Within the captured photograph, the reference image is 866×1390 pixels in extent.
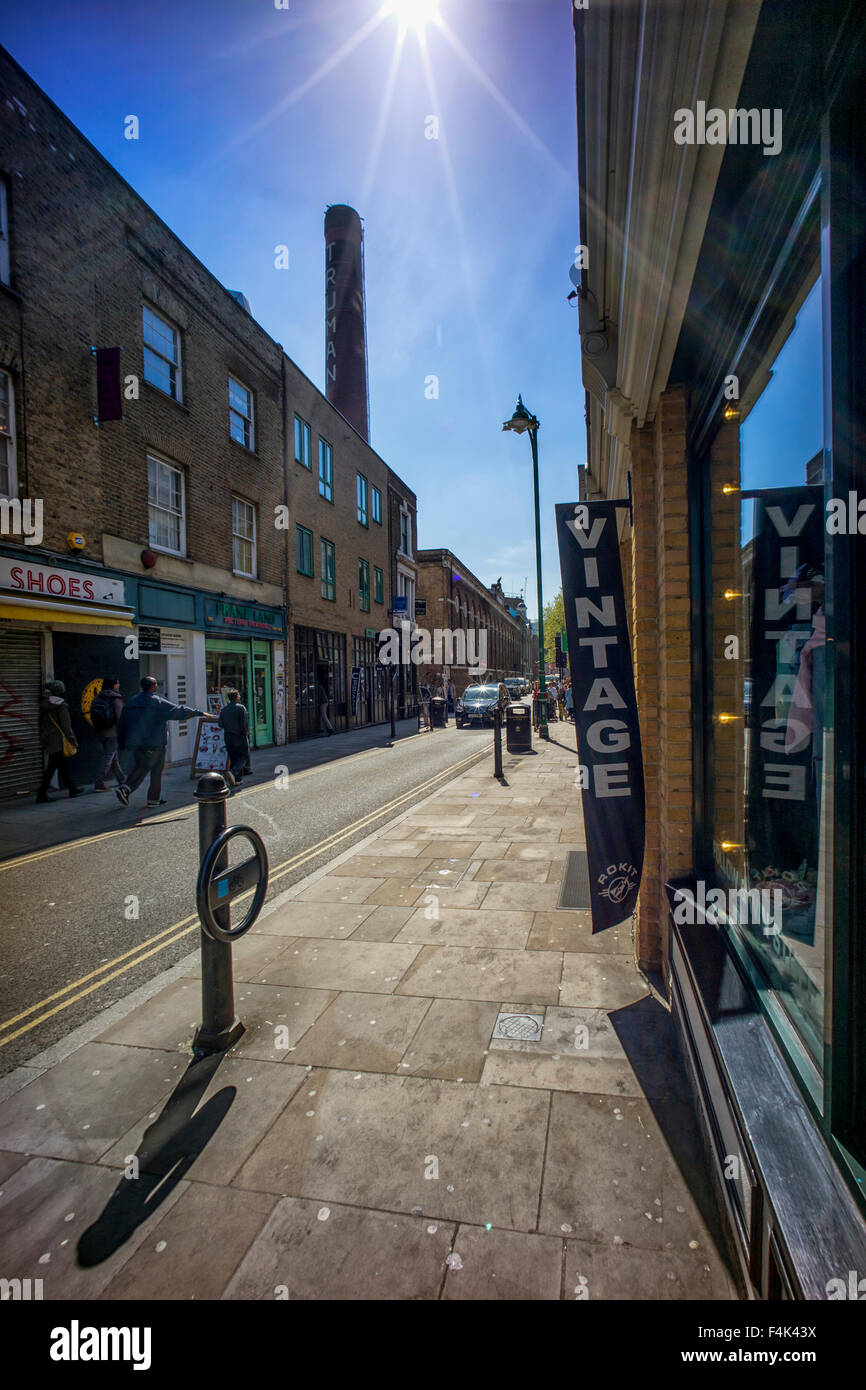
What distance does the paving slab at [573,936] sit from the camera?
4160mm

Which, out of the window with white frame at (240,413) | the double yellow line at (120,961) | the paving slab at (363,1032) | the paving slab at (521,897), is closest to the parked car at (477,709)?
the window with white frame at (240,413)

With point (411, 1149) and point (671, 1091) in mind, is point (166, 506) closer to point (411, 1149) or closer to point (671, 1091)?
point (411, 1149)

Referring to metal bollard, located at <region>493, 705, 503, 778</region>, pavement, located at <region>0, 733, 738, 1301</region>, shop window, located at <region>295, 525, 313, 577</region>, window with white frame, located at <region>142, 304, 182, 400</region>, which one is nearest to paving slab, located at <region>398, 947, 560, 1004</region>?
pavement, located at <region>0, 733, 738, 1301</region>

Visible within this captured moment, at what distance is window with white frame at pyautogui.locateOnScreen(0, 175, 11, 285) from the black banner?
38.5 ft

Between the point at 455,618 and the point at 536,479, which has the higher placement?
the point at 536,479

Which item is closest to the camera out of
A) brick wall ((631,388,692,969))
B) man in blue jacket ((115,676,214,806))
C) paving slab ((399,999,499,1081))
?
paving slab ((399,999,499,1081))

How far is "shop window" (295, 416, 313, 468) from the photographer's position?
21375 millimetres

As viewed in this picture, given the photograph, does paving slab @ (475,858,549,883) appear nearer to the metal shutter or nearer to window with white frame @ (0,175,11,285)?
the metal shutter

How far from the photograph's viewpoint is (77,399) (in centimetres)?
1156

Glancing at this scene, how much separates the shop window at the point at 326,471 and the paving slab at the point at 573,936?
21.3 metres

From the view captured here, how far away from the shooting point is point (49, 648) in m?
11.1

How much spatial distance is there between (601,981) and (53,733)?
9.86 metres

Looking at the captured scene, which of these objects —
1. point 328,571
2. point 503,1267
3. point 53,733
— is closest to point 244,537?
point 328,571

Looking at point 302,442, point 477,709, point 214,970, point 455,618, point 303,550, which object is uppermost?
point 302,442
